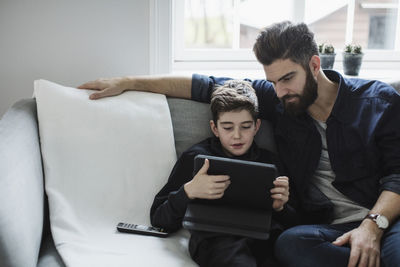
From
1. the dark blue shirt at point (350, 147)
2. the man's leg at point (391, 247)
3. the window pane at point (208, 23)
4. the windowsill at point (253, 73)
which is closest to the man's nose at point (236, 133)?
the dark blue shirt at point (350, 147)

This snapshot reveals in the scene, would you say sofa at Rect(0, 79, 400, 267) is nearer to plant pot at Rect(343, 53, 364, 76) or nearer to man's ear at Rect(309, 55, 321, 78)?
man's ear at Rect(309, 55, 321, 78)

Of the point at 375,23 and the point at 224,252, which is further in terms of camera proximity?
the point at 375,23

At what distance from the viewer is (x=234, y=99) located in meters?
1.69

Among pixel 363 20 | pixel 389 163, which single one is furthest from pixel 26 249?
pixel 363 20

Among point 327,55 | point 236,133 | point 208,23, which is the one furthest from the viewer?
point 208,23

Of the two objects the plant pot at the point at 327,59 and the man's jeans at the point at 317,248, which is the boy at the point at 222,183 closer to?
the man's jeans at the point at 317,248

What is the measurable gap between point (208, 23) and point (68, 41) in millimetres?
847

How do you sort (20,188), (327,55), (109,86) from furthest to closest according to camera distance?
(327,55) < (109,86) < (20,188)

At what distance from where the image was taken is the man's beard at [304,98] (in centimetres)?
171

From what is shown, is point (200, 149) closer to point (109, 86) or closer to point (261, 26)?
point (109, 86)

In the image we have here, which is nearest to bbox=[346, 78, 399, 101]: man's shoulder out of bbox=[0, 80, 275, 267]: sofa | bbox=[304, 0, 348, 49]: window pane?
bbox=[0, 80, 275, 267]: sofa

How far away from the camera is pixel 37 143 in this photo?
1.71m

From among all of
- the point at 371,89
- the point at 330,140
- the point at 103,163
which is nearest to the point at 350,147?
the point at 330,140

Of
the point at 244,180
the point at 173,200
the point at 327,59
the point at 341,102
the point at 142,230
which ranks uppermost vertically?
the point at 327,59
